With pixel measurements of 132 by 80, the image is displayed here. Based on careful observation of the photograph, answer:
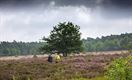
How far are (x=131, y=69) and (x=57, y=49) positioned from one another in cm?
5527

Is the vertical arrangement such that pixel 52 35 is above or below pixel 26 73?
above

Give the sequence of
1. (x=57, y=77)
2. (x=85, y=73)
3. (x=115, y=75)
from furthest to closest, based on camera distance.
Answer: (x=85, y=73)
(x=57, y=77)
(x=115, y=75)

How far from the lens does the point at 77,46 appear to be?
241 feet

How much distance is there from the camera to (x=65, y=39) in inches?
2876

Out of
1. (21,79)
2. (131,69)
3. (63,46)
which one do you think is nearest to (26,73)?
(21,79)

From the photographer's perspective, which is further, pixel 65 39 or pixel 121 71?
pixel 65 39

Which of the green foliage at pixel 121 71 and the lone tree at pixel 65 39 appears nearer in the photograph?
the green foliage at pixel 121 71

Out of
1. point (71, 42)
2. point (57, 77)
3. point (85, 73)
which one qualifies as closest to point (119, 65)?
point (57, 77)

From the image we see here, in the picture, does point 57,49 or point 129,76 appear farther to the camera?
point 57,49

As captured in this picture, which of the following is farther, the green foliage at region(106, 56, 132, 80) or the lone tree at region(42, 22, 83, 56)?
the lone tree at region(42, 22, 83, 56)

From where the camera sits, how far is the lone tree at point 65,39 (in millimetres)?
72625

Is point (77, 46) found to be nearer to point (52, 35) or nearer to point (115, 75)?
point (52, 35)

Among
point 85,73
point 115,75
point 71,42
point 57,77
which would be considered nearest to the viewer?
point 115,75

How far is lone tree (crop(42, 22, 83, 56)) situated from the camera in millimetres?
72625
